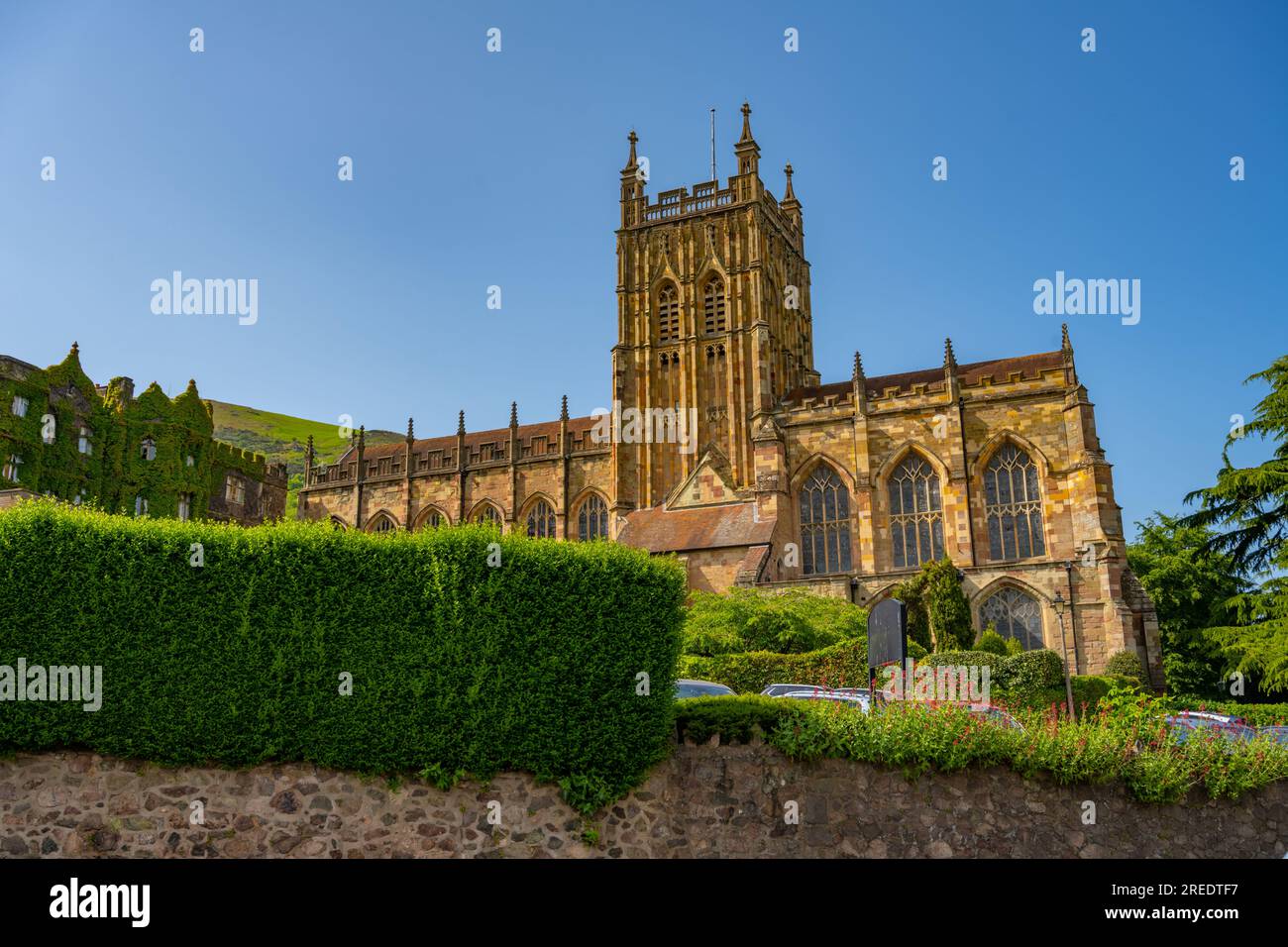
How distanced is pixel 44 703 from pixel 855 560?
109ft

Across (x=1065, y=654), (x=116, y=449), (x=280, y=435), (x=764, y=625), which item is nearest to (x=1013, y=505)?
(x=764, y=625)

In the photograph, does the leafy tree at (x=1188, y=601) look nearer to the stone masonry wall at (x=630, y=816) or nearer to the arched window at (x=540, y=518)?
the stone masonry wall at (x=630, y=816)

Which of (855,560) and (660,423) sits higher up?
(660,423)

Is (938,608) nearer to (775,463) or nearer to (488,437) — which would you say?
(775,463)

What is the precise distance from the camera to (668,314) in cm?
5344

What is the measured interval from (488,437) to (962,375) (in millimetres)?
27625

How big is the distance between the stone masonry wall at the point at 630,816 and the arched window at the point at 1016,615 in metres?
21.7

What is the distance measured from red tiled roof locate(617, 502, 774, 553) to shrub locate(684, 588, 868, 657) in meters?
6.72

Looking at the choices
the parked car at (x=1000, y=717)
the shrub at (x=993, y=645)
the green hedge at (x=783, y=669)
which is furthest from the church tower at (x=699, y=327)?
the parked car at (x=1000, y=717)

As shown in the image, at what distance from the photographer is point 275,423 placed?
181125mm

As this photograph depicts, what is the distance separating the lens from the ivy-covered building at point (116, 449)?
39719 millimetres
